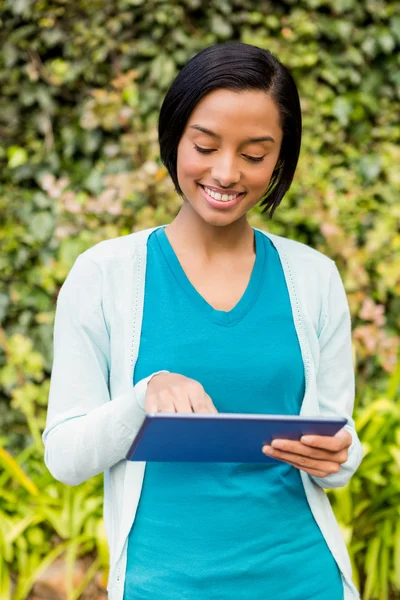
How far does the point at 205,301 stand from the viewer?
1.54m

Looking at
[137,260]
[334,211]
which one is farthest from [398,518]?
[137,260]

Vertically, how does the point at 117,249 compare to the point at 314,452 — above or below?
above

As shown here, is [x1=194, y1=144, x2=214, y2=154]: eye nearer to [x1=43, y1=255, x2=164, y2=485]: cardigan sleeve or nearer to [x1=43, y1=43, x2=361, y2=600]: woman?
[x1=43, y1=43, x2=361, y2=600]: woman

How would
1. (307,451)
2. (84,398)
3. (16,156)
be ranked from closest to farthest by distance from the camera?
1. (307,451)
2. (84,398)
3. (16,156)

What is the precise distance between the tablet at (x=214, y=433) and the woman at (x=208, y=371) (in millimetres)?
96

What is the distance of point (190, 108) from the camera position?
1507 millimetres

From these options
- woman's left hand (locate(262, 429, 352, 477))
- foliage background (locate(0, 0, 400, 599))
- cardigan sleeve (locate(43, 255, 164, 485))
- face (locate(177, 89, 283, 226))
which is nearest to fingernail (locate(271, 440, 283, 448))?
woman's left hand (locate(262, 429, 352, 477))

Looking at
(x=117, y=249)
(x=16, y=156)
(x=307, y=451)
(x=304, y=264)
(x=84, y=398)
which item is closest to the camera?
(x=307, y=451)

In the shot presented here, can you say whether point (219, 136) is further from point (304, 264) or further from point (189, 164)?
point (304, 264)

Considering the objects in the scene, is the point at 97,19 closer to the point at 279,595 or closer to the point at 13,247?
the point at 13,247

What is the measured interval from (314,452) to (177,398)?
255 millimetres

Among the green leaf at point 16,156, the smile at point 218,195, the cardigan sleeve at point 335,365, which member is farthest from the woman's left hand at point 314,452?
the green leaf at point 16,156

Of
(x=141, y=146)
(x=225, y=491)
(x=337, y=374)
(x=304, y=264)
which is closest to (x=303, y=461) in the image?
(x=225, y=491)

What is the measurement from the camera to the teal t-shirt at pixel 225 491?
1429 mm
